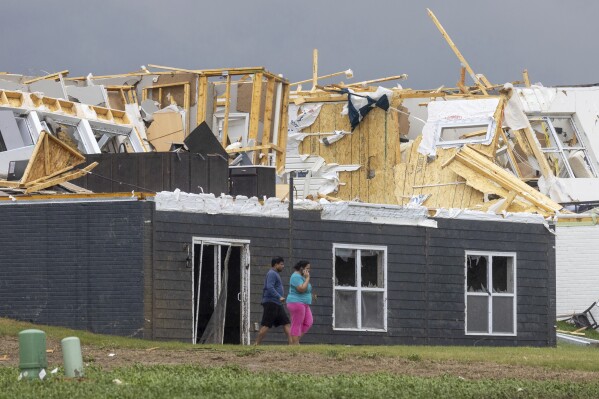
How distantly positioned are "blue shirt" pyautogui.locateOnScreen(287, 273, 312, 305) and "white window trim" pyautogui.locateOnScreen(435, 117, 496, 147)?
14.7 m

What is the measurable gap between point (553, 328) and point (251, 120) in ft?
27.2

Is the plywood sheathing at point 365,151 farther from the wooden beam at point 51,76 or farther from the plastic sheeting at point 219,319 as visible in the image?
the plastic sheeting at point 219,319

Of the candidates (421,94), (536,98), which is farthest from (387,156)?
(536,98)

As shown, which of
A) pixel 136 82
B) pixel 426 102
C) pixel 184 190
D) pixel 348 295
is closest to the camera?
pixel 184 190

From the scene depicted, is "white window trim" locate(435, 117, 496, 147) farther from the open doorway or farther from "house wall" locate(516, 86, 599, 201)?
the open doorway

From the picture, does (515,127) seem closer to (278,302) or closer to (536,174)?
(536,174)

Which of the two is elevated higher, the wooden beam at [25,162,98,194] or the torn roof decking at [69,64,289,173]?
the torn roof decking at [69,64,289,173]

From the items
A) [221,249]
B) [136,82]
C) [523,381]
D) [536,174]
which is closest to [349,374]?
[523,381]

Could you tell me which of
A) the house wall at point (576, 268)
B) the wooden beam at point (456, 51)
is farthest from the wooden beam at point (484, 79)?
the house wall at point (576, 268)

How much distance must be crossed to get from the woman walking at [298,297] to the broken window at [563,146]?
17.1 m

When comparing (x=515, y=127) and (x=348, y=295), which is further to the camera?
(x=515, y=127)

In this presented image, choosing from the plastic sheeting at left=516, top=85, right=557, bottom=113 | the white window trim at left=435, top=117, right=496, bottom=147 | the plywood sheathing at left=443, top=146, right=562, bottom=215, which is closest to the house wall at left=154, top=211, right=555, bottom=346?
the plywood sheathing at left=443, top=146, right=562, bottom=215

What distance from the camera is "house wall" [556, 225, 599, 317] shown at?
111ft

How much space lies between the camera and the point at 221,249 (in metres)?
23.6
